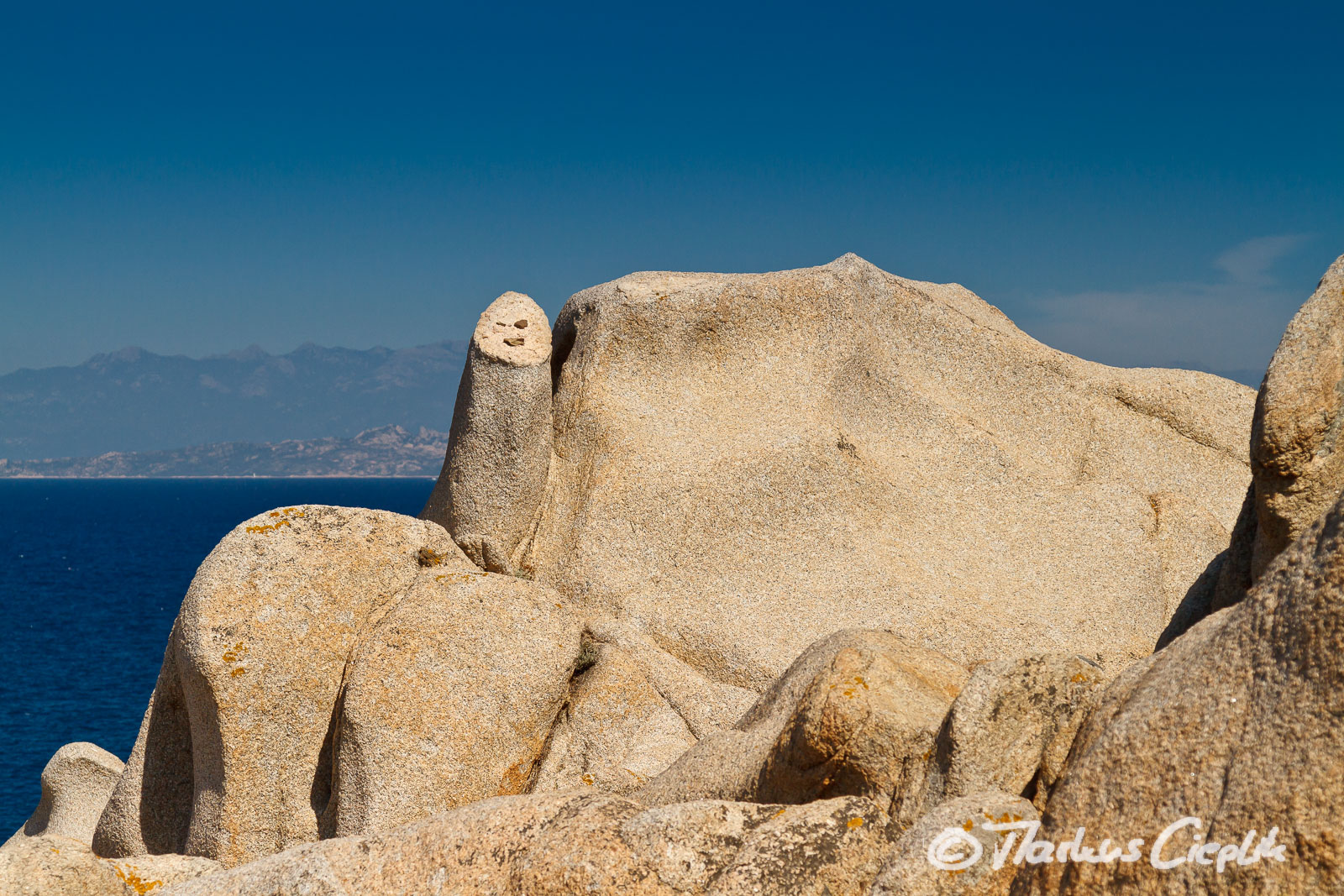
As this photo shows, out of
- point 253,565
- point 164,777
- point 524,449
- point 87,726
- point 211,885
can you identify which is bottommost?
point 87,726

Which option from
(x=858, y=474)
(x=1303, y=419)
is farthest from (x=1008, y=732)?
(x=858, y=474)

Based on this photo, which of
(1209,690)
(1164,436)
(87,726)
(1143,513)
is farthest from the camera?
(87,726)

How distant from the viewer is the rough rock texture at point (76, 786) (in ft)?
52.2

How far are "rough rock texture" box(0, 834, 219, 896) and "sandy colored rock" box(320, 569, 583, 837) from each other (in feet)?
8.22

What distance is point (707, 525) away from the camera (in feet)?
45.5

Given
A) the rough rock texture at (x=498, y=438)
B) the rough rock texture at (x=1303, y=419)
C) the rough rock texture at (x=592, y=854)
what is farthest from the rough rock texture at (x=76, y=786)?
the rough rock texture at (x=1303, y=419)

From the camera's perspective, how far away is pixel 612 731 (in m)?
11.6

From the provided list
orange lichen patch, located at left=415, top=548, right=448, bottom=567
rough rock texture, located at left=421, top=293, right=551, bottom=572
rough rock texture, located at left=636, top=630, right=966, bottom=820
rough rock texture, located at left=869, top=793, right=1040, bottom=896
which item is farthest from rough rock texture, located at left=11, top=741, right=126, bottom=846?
rough rock texture, located at left=869, top=793, right=1040, bottom=896

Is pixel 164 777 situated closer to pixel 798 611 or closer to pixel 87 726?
pixel 798 611

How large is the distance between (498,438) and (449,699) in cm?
387

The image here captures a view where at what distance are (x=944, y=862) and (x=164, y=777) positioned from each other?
30.7 feet

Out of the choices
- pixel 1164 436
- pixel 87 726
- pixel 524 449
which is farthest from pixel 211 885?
pixel 87 726

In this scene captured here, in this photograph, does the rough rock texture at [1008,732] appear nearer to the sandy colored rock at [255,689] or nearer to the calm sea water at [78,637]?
the sandy colored rock at [255,689]

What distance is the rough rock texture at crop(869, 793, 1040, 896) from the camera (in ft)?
18.4
